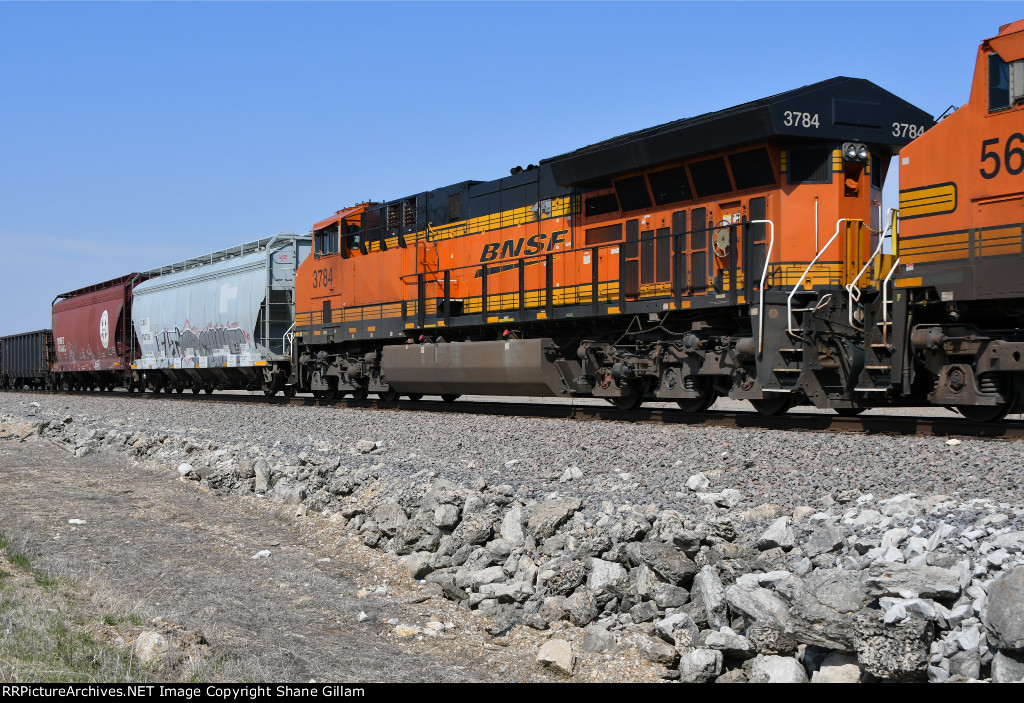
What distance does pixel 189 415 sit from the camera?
16.0 metres

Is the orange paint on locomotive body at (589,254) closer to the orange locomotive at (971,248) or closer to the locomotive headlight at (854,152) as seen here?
the locomotive headlight at (854,152)

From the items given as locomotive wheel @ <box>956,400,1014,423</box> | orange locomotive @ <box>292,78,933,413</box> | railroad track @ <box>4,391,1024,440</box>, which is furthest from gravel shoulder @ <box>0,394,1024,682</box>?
orange locomotive @ <box>292,78,933,413</box>

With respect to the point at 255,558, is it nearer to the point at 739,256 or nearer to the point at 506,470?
the point at 506,470

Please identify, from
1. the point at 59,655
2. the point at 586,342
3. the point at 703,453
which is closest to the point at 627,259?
the point at 586,342

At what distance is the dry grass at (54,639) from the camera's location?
420 cm

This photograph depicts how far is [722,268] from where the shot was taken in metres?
11.4

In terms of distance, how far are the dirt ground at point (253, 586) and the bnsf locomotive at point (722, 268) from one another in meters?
5.44

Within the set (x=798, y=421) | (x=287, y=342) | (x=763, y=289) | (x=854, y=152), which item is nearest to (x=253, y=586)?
(x=798, y=421)

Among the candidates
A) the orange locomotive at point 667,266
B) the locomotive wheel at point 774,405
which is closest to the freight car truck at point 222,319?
the orange locomotive at point 667,266

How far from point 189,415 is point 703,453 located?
35.7 feet

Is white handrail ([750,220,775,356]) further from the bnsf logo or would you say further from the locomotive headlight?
the bnsf logo

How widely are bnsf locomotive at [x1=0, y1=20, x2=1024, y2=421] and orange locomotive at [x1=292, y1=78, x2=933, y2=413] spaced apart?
0.03 metres

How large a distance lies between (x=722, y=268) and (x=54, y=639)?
8793mm

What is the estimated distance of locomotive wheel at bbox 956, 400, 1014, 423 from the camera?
8.81m
